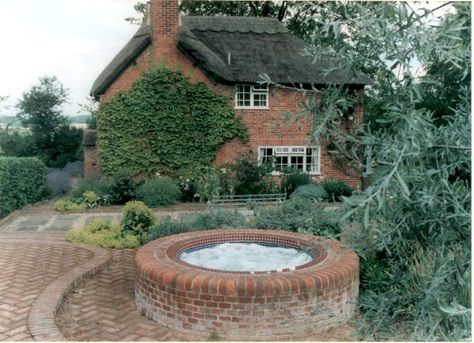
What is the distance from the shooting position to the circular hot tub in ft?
17.0

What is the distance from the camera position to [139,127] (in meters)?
18.1

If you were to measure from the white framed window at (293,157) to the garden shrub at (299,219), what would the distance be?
9212 mm

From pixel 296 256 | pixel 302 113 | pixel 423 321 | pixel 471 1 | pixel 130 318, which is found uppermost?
pixel 471 1

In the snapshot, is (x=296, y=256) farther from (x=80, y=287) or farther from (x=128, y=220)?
(x=128, y=220)

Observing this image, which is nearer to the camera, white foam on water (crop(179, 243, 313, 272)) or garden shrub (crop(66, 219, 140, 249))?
white foam on water (crop(179, 243, 313, 272))

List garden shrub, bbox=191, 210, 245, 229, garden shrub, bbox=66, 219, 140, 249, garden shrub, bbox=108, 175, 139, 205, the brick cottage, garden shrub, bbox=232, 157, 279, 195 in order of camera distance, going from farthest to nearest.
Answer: the brick cottage → garden shrub, bbox=232, 157, 279, 195 → garden shrub, bbox=108, 175, 139, 205 → garden shrub, bbox=66, 219, 140, 249 → garden shrub, bbox=191, 210, 245, 229

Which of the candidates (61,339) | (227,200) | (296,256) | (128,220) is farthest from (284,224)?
(227,200)

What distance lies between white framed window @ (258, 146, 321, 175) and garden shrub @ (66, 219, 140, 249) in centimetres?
904

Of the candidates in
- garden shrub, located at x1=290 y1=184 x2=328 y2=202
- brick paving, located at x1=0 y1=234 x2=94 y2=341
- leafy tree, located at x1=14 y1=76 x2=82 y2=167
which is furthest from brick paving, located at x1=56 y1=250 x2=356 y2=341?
leafy tree, located at x1=14 y1=76 x2=82 y2=167

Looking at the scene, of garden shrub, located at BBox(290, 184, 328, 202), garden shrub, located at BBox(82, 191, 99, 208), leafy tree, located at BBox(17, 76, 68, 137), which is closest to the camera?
garden shrub, located at BBox(82, 191, 99, 208)

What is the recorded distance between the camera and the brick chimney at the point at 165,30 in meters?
17.8

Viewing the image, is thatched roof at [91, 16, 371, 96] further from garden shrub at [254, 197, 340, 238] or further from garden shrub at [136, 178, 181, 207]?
garden shrub at [254, 197, 340, 238]

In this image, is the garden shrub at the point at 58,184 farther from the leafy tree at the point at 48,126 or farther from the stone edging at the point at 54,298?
the stone edging at the point at 54,298

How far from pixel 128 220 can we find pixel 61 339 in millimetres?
5201
